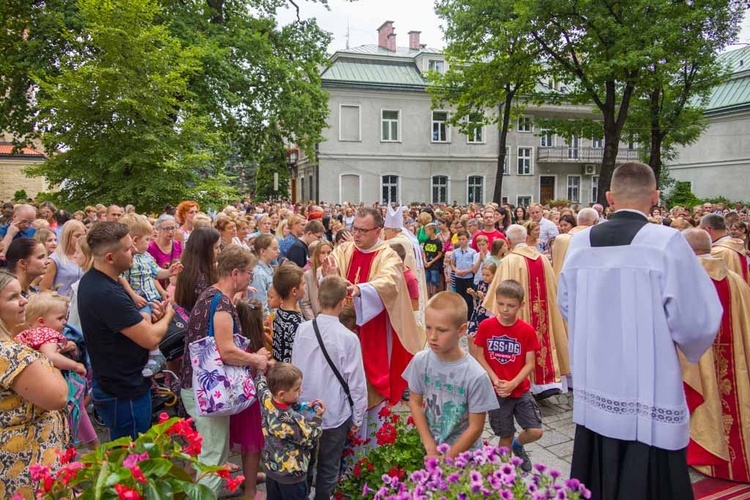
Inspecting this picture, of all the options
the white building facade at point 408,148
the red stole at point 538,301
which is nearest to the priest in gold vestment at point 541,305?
the red stole at point 538,301

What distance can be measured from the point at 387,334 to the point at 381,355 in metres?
0.19

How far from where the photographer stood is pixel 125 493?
178 centimetres

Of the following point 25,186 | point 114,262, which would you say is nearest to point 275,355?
point 114,262

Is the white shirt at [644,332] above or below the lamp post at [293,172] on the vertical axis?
below

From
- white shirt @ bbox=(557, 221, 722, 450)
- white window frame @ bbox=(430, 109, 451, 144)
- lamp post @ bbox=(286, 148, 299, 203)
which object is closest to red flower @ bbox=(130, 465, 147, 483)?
white shirt @ bbox=(557, 221, 722, 450)

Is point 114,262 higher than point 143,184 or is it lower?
lower

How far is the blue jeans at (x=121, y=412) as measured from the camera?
3.49 m

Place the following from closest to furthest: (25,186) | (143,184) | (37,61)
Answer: (143,184) < (37,61) < (25,186)

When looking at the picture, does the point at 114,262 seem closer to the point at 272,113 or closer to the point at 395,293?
the point at 395,293

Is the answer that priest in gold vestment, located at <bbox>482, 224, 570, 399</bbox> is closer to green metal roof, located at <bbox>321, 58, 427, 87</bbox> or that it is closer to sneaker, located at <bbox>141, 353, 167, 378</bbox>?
sneaker, located at <bbox>141, 353, 167, 378</bbox>

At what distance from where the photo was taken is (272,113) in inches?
785

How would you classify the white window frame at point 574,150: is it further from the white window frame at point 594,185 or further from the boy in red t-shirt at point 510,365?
the boy in red t-shirt at point 510,365

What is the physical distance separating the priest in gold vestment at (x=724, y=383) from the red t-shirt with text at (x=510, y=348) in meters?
1.37

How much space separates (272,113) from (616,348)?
18.5 m
